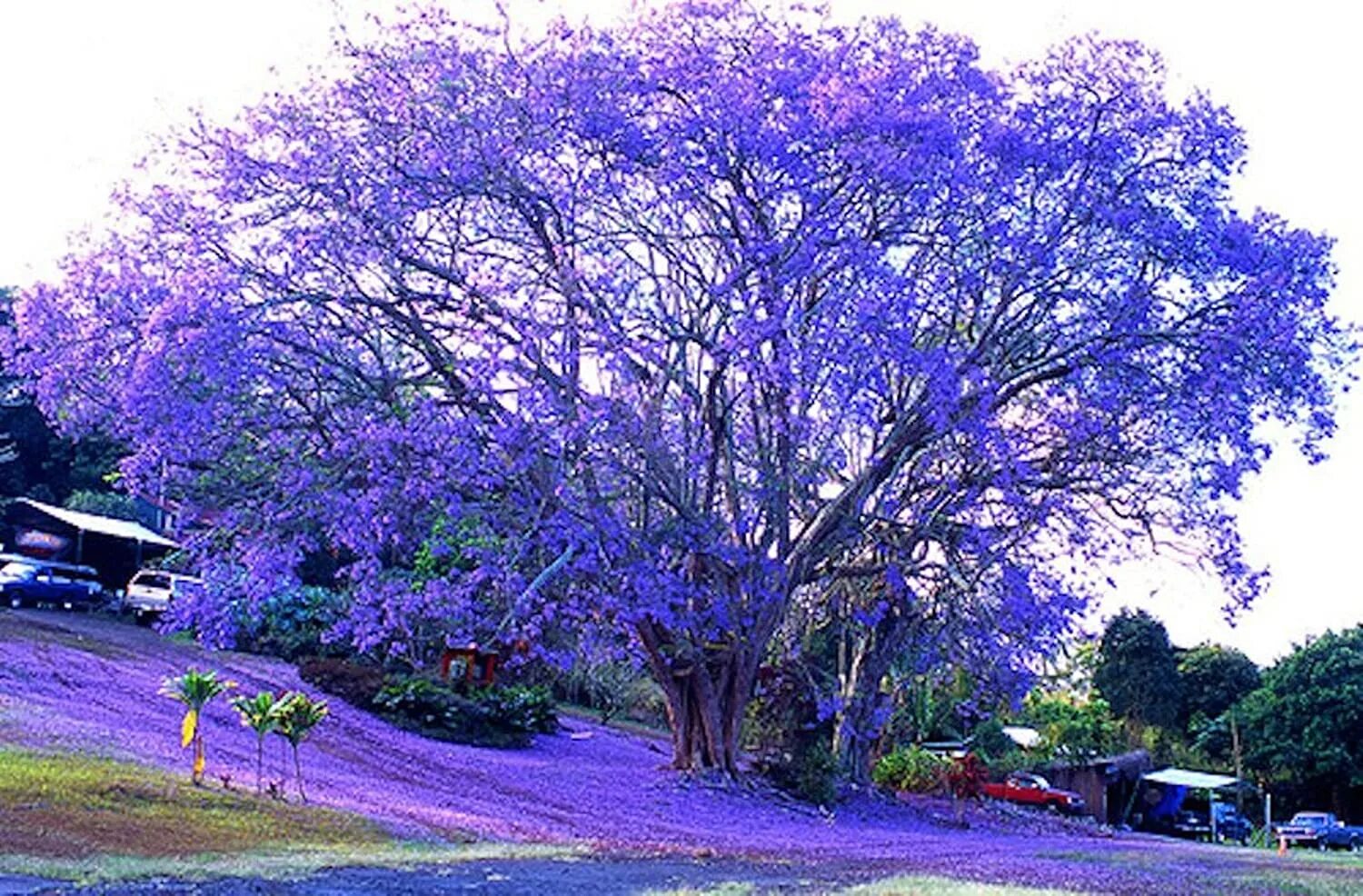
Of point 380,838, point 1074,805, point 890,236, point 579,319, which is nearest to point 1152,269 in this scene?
point 890,236

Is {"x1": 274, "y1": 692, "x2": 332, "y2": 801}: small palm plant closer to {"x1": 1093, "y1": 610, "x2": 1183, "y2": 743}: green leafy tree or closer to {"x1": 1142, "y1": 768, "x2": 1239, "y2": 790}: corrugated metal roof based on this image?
{"x1": 1142, "y1": 768, "x2": 1239, "y2": 790}: corrugated metal roof

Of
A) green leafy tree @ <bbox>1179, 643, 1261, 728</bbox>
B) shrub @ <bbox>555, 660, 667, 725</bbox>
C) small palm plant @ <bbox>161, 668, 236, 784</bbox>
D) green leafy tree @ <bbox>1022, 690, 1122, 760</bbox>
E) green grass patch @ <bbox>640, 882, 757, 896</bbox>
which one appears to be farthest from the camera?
green leafy tree @ <bbox>1179, 643, 1261, 728</bbox>

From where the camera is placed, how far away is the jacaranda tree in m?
19.0

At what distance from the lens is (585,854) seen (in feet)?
44.7

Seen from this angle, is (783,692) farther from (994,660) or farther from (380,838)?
(380,838)

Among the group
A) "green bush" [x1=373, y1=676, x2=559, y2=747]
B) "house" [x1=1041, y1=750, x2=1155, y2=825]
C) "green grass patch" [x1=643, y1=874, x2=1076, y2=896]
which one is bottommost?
"green grass patch" [x1=643, y1=874, x2=1076, y2=896]

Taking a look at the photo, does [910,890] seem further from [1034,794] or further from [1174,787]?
[1174,787]

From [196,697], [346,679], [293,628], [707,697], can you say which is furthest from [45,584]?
[196,697]

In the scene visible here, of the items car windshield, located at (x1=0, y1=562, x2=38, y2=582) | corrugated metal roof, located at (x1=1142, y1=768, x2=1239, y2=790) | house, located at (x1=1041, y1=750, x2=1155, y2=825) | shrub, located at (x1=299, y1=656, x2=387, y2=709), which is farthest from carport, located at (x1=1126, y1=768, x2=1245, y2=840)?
car windshield, located at (x1=0, y1=562, x2=38, y2=582)

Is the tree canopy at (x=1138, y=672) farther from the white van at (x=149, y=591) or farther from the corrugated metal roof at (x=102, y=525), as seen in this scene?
the corrugated metal roof at (x=102, y=525)

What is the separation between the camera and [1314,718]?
1671 inches

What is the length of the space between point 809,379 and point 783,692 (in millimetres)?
11943

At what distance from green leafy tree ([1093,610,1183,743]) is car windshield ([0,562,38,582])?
3043 centimetres

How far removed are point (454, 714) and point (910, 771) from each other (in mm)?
9132
